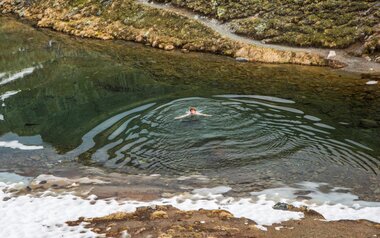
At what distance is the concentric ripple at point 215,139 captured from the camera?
23641 millimetres

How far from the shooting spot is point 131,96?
35.2m

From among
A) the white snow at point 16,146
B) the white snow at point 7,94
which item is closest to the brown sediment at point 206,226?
the white snow at point 16,146

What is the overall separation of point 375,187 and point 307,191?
3.46 metres

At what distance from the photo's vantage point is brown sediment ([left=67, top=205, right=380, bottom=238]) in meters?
15.6

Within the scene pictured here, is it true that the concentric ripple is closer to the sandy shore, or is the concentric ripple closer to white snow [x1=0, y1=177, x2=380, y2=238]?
the sandy shore

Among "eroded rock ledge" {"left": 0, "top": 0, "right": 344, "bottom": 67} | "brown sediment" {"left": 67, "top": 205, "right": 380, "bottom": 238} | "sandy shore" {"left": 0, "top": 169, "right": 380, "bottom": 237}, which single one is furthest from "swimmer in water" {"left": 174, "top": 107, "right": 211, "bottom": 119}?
"eroded rock ledge" {"left": 0, "top": 0, "right": 344, "bottom": 67}

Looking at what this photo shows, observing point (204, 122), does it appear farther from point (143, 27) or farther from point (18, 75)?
point (143, 27)

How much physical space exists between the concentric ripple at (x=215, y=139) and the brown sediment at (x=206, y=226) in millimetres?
5535

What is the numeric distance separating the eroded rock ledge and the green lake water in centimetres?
274

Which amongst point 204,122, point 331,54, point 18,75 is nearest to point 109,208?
point 204,122

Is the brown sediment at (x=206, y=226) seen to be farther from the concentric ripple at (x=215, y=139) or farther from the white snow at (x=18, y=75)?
the white snow at (x=18, y=75)

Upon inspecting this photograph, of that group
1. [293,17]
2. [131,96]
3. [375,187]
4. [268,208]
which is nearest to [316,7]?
[293,17]

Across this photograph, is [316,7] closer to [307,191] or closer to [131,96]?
[131,96]

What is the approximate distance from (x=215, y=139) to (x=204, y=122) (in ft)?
8.49
